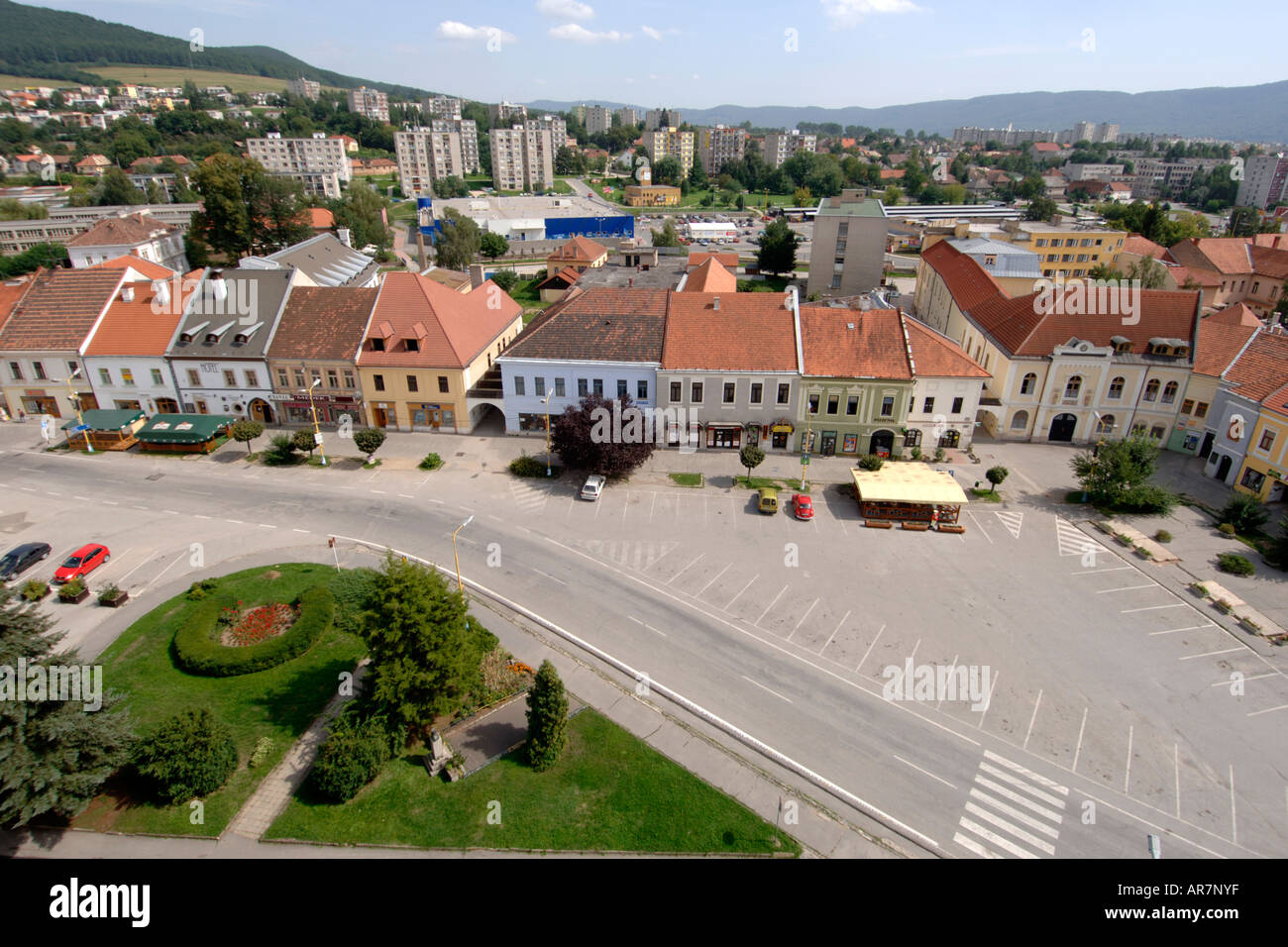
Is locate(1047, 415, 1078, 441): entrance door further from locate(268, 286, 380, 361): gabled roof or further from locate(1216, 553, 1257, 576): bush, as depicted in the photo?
locate(268, 286, 380, 361): gabled roof

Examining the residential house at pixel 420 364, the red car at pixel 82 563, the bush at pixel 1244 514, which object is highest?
the residential house at pixel 420 364

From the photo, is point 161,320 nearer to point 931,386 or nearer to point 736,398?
point 736,398

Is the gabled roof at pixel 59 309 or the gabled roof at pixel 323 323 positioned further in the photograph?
the gabled roof at pixel 59 309

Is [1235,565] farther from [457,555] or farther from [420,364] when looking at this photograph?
[420,364]

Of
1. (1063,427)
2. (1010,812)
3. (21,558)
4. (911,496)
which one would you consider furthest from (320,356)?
(1063,427)

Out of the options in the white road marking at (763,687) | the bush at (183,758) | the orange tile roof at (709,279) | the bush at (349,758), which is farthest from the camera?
the orange tile roof at (709,279)

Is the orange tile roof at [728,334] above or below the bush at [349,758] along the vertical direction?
above

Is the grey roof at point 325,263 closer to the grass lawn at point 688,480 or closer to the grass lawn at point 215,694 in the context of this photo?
the grass lawn at point 688,480

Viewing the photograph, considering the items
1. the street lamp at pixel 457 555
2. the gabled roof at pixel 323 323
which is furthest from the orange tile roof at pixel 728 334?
the gabled roof at pixel 323 323
